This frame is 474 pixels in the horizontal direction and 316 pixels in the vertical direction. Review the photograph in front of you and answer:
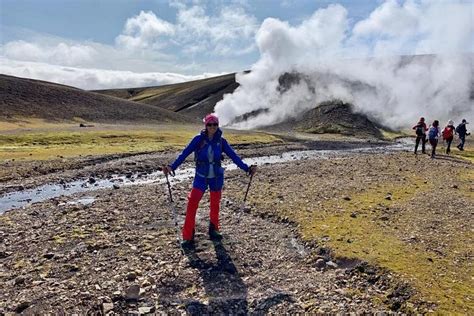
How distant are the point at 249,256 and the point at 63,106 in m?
134

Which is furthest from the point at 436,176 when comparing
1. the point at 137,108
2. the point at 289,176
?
the point at 137,108

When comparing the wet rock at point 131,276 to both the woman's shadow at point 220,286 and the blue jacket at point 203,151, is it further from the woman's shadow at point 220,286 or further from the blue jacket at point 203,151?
the blue jacket at point 203,151

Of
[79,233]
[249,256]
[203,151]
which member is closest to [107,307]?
[249,256]

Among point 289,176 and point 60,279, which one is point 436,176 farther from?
point 60,279

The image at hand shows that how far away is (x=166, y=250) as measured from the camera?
13.5 metres

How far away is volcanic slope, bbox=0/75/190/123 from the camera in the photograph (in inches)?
4729

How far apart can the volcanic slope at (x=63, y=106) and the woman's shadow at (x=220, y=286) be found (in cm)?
10984

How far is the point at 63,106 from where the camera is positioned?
134250mm

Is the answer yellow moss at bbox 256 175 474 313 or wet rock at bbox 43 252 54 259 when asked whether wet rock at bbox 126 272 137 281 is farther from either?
yellow moss at bbox 256 175 474 313

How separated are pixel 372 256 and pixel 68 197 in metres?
18.1

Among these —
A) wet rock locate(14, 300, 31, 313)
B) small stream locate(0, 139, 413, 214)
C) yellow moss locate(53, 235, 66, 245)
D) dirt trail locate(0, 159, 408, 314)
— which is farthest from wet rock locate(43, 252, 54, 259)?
small stream locate(0, 139, 413, 214)

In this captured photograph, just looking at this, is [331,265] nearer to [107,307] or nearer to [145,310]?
[145,310]

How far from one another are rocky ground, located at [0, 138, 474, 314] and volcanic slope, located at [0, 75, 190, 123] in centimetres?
10381

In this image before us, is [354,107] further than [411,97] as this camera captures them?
No
